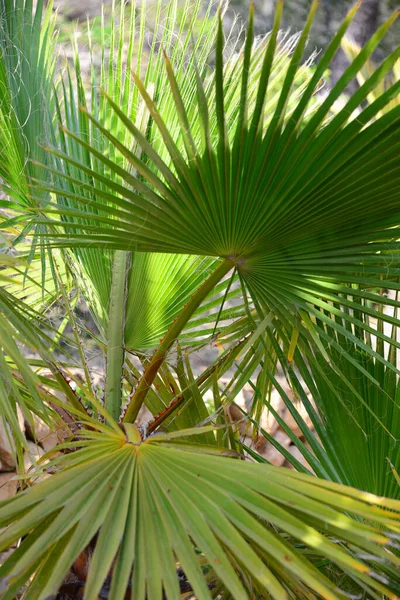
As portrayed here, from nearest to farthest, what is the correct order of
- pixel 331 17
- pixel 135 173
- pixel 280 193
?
pixel 280 193
pixel 135 173
pixel 331 17

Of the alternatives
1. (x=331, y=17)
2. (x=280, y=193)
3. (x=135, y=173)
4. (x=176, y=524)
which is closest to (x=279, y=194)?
(x=280, y=193)

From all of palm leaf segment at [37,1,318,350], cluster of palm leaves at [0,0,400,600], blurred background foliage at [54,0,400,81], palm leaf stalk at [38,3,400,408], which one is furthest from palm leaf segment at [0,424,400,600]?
blurred background foliage at [54,0,400,81]

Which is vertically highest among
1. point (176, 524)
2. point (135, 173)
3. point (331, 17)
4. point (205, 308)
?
point (331, 17)

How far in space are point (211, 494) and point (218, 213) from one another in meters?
0.49

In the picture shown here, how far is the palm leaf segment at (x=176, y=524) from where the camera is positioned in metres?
0.74

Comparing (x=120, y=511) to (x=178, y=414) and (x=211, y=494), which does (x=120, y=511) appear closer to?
(x=211, y=494)

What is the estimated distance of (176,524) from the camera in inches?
31.9

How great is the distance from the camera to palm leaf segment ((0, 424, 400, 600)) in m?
0.74

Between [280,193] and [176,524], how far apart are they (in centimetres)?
55

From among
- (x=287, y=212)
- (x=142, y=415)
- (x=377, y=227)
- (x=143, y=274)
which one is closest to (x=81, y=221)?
(x=143, y=274)

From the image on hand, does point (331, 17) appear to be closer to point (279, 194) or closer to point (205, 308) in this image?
point (205, 308)

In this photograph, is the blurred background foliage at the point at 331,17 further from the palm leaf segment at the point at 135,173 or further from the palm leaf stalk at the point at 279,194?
the palm leaf stalk at the point at 279,194

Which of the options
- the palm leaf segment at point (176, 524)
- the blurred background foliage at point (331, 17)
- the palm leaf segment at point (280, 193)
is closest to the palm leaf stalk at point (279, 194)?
the palm leaf segment at point (280, 193)

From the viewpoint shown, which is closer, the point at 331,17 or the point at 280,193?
the point at 280,193
